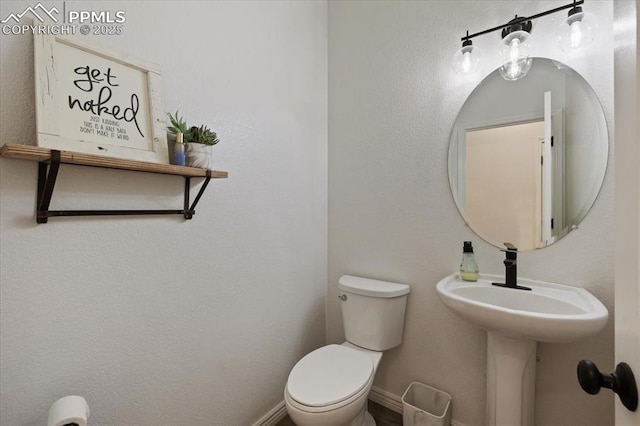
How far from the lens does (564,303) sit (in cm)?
110

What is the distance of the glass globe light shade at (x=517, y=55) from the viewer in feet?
4.06

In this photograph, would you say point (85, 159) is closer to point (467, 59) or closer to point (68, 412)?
point (68, 412)

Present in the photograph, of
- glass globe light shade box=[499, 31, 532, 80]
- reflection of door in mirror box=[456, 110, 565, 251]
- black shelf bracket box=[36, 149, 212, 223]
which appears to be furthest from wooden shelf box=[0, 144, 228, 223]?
glass globe light shade box=[499, 31, 532, 80]

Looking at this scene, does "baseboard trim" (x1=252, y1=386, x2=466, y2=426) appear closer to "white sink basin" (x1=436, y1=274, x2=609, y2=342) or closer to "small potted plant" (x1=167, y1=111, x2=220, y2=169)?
"white sink basin" (x1=436, y1=274, x2=609, y2=342)

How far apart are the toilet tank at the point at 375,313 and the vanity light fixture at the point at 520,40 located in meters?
1.18

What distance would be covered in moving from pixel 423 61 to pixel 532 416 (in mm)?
1762

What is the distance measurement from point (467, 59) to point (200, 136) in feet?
4.25

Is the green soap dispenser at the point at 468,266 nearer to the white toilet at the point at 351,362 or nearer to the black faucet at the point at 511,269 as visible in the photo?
the black faucet at the point at 511,269

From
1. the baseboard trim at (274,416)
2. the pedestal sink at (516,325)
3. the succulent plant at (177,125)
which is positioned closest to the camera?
the pedestal sink at (516,325)

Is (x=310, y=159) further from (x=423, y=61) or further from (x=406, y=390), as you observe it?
(x=406, y=390)

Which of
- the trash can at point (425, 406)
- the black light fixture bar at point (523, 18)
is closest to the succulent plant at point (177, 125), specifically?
the black light fixture bar at point (523, 18)

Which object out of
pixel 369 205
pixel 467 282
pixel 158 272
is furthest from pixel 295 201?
pixel 467 282

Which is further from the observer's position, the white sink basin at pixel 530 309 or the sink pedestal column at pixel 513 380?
the sink pedestal column at pixel 513 380

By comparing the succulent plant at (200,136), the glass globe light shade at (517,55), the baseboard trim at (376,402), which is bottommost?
the baseboard trim at (376,402)
